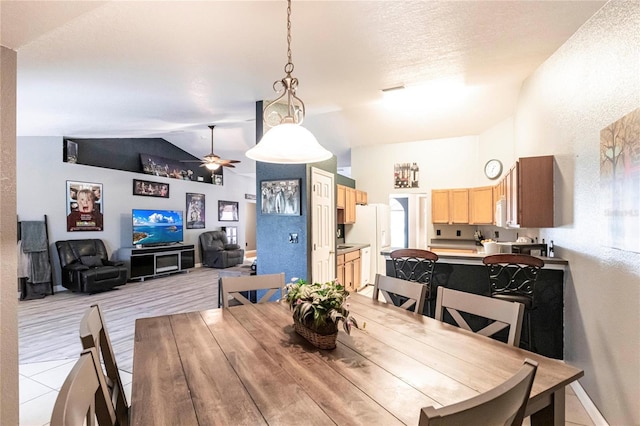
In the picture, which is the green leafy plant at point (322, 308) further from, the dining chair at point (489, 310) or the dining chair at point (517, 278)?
the dining chair at point (517, 278)

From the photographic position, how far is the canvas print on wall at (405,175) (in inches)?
258

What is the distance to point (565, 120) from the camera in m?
2.75

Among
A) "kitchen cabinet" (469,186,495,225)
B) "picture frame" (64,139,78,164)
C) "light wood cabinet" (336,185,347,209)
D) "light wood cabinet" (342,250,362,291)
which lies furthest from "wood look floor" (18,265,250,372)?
"kitchen cabinet" (469,186,495,225)

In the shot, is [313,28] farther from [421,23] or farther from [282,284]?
[282,284]

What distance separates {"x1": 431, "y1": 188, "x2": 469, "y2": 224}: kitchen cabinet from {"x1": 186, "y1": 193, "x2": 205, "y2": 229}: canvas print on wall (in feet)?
21.2

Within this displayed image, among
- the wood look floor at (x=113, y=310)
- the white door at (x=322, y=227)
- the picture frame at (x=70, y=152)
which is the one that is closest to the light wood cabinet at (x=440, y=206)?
the white door at (x=322, y=227)

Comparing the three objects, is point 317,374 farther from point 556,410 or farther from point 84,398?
point 556,410

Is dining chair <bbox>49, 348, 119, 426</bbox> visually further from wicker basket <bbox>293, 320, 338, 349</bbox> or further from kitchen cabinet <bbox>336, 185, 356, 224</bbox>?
kitchen cabinet <bbox>336, 185, 356, 224</bbox>

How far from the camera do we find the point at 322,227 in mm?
4332

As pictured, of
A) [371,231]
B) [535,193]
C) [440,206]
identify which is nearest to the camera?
[535,193]

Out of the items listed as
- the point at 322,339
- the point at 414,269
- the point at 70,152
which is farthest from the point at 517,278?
the point at 70,152

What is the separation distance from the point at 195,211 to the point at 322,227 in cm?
598

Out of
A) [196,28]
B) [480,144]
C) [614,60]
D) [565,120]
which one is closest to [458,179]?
[480,144]

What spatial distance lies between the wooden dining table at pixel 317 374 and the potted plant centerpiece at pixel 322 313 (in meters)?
0.06
